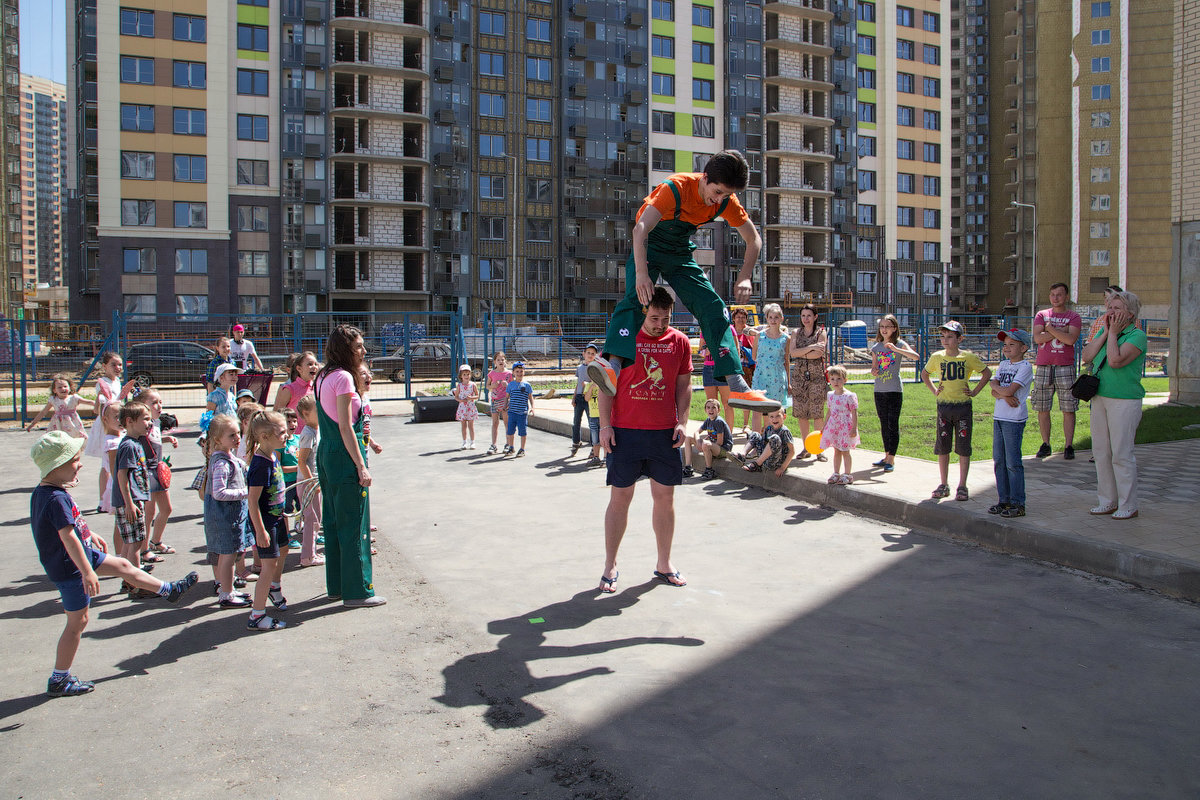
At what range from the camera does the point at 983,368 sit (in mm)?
8562

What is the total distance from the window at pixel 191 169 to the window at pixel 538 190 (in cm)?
1970

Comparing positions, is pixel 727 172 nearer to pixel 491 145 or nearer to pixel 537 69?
pixel 491 145

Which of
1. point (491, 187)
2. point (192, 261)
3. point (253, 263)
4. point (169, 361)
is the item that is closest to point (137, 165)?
point (192, 261)

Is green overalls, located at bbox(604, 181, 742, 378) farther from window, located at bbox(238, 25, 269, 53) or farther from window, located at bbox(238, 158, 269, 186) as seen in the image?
window, located at bbox(238, 25, 269, 53)

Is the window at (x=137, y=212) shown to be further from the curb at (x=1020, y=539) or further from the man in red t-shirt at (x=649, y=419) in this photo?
the man in red t-shirt at (x=649, y=419)

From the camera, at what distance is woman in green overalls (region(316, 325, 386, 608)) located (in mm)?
5723

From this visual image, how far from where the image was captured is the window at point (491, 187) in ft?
193

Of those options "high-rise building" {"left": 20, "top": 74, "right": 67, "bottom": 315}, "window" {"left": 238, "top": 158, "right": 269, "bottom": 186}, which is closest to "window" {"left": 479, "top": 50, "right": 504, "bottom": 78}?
"window" {"left": 238, "top": 158, "right": 269, "bottom": 186}

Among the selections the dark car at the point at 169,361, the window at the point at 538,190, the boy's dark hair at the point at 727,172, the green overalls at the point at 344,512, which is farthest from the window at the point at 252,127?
the boy's dark hair at the point at 727,172

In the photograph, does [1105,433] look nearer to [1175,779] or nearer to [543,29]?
[1175,779]

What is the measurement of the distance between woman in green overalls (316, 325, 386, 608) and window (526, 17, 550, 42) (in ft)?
192

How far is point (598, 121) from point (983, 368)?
2180 inches

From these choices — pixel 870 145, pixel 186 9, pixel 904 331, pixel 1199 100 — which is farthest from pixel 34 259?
pixel 1199 100

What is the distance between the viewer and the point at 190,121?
52.7m
